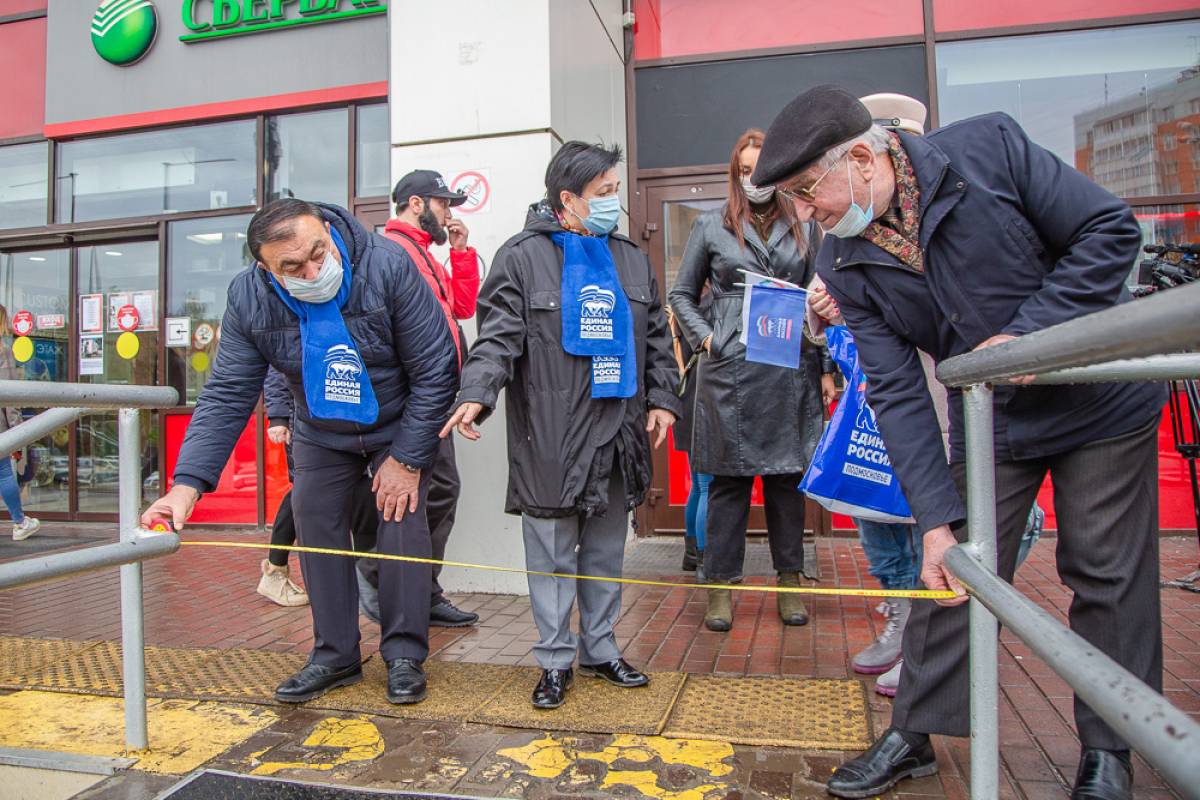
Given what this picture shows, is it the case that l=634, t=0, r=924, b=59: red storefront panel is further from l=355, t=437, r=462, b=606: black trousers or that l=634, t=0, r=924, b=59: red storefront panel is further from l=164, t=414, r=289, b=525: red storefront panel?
l=164, t=414, r=289, b=525: red storefront panel

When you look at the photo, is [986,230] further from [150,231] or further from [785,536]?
[150,231]

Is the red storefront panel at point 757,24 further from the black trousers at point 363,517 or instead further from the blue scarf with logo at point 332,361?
the black trousers at point 363,517

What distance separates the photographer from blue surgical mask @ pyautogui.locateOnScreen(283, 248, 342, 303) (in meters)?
2.95

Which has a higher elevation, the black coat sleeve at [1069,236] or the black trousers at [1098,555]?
the black coat sleeve at [1069,236]

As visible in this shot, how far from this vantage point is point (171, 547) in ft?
8.69

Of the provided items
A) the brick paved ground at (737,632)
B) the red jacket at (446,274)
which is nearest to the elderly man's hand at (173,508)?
the brick paved ground at (737,632)

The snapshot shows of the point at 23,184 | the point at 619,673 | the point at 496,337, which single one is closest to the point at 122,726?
the point at 619,673

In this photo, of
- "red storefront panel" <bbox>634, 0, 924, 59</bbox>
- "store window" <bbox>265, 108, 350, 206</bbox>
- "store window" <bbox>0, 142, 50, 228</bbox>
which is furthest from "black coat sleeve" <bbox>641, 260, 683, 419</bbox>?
"store window" <bbox>0, 142, 50, 228</bbox>

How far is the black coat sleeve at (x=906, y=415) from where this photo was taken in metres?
2.17

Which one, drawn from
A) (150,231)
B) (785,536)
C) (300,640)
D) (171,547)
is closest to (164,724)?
(171,547)

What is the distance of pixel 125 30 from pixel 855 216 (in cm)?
672

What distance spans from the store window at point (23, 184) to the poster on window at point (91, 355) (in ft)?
3.44

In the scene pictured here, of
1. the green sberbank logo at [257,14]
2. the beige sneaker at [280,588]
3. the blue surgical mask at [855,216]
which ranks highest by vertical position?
the green sberbank logo at [257,14]

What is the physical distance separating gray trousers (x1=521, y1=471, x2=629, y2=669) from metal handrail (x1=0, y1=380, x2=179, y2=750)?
45.8 inches
